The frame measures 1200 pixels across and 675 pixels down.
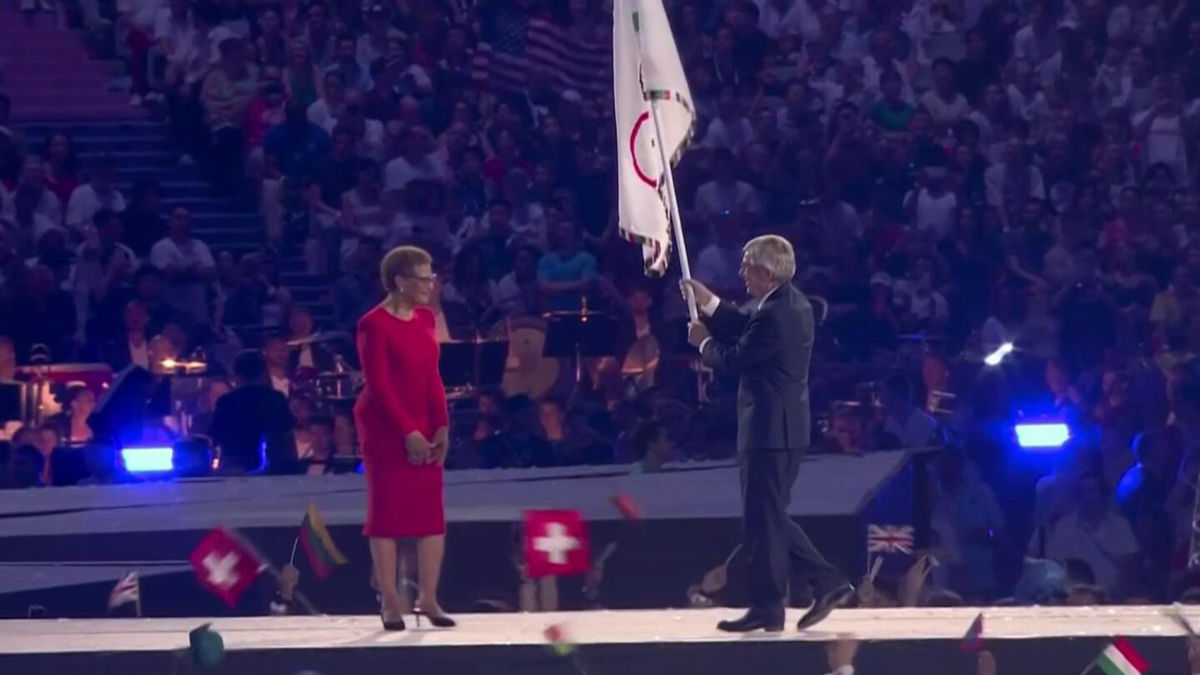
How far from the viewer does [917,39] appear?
1861 centimetres

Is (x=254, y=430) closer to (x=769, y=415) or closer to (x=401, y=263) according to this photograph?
(x=401, y=263)

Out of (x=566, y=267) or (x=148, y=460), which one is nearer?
(x=148, y=460)

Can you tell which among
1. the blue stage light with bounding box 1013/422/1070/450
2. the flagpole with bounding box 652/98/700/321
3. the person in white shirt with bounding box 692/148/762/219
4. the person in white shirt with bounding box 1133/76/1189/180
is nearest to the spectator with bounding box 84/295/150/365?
the person in white shirt with bounding box 692/148/762/219

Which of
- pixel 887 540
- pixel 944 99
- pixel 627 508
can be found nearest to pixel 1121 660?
→ pixel 887 540

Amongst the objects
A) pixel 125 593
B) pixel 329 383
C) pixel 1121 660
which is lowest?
pixel 1121 660

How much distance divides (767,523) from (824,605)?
A: 375 millimetres

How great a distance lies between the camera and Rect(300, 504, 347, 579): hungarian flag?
9066 mm

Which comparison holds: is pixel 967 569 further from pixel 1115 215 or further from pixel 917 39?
pixel 917 39

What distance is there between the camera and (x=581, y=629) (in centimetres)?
787

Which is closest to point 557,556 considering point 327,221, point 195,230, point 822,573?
point 822,573

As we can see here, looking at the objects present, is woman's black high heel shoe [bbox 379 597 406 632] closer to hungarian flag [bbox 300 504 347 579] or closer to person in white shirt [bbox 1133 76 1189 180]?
hungarian flag [bbox 300 504 347 579]

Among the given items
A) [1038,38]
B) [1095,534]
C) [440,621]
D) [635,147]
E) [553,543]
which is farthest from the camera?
[1038,38]

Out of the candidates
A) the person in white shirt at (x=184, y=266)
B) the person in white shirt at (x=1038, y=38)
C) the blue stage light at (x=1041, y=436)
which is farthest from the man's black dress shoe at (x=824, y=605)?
the person in white shirt at (x=1038, y=38)

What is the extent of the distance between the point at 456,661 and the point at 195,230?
35.6ft
